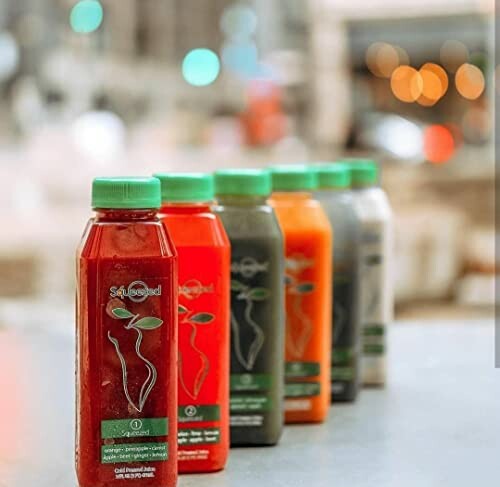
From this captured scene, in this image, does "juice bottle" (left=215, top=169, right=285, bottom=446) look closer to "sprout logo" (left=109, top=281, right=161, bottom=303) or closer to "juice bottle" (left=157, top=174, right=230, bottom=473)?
"juice bottle" (left=157, top=174, right=230, bottom=473)

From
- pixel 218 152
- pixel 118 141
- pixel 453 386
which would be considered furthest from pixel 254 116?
pixel 453 386

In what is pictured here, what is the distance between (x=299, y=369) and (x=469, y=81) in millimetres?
4483

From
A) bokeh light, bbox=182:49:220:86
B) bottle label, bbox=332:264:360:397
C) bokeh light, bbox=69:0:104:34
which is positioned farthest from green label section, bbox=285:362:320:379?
bokeh light, bbox=182:49:220:86

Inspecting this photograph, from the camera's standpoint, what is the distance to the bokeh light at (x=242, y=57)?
740 centimetres

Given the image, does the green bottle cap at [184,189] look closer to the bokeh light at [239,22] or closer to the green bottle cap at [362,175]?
the green bottle cap at [362,175]

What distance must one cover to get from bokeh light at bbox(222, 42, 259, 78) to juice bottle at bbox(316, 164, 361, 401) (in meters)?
5.86

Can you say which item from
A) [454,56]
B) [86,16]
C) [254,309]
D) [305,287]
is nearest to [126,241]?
[254,309]

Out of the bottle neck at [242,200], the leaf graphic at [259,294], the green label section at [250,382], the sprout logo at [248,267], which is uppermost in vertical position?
the bottle neck at [242,200]

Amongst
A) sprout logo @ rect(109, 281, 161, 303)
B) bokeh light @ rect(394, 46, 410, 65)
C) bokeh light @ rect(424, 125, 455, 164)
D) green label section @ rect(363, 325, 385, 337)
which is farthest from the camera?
bokeh light @ rect(394, 46, 410, 65)

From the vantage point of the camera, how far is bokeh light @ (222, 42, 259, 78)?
740 cm

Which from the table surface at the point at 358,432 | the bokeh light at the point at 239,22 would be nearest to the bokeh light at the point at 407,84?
the bokeh light at the point at 239,22

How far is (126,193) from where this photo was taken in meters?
1.06

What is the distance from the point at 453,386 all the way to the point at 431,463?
0.40 m

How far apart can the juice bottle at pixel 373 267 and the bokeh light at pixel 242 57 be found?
5.77 meters
